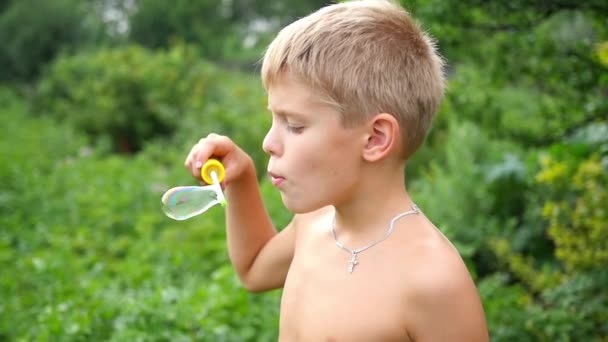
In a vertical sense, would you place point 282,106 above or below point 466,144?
above

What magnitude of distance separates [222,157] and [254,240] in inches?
10.7

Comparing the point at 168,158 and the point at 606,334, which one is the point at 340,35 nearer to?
the point at 606,334

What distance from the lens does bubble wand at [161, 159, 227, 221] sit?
1.80 m

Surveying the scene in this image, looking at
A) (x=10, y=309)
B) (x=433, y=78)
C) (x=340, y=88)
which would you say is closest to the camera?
→ (x=340, y=88)

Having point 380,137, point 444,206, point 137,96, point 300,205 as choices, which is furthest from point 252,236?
point 137,96

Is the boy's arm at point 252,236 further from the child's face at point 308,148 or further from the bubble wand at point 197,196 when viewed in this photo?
the child's face at point 308,148

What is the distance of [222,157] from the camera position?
196 centimetres

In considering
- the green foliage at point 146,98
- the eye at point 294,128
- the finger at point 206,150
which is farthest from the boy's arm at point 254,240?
the green foliage at point 146,98

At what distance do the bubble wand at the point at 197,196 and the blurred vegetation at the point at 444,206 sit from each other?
76cm

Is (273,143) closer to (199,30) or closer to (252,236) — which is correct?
(252,236)

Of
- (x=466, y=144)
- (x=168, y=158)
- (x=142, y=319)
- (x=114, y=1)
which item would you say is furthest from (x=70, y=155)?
(x=114, y=1)

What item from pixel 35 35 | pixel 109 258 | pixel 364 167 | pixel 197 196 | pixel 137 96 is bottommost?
pixel 35 35

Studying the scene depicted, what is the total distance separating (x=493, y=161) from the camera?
527 cm

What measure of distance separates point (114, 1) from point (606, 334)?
62.0 ft
